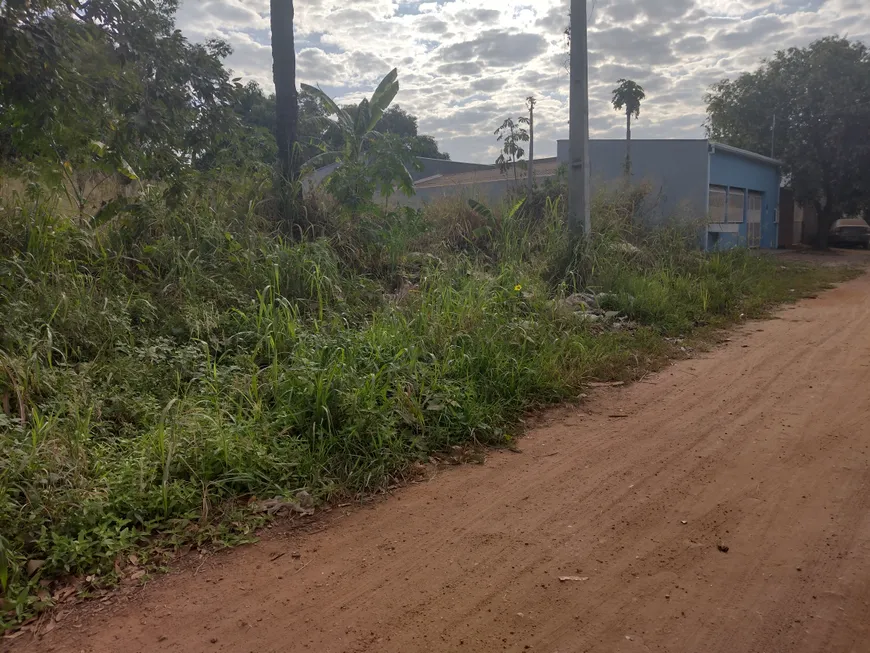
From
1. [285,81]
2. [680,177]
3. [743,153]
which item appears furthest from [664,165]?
[285,81]

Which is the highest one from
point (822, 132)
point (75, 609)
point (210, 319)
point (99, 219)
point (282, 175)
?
point (822, 132)

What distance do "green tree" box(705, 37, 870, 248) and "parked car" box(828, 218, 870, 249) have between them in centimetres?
194

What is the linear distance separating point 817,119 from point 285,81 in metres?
21.6

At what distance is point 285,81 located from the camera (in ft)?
32.3

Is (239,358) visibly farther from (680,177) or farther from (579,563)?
(680,177)

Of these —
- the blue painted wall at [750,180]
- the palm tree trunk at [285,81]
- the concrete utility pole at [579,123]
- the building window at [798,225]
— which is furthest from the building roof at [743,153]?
the palm tree trunk at [285,81]

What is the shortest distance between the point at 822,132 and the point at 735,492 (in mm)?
24579

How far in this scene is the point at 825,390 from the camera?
5.84m

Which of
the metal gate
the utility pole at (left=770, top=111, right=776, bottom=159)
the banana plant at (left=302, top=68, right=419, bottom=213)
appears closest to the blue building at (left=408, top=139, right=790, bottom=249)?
the metal gate

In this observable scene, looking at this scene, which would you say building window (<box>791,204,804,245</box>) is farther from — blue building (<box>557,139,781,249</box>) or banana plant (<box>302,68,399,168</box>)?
banana plant (<box>302,68,399,168</box>)

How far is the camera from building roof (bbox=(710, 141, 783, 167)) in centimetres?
1905

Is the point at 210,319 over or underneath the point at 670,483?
over

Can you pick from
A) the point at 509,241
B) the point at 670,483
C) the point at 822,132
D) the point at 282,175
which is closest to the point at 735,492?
the point at 670,483

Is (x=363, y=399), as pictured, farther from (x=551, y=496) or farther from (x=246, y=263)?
(x=246, y=263)
